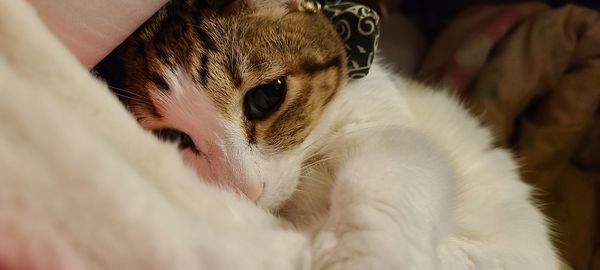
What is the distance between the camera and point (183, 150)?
29.7 inches

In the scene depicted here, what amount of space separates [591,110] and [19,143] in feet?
3.96

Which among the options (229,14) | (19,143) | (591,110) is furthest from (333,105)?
(591,110)

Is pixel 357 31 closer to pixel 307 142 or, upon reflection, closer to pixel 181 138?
pixel 307 142

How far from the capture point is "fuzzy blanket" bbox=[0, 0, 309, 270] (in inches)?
17.2

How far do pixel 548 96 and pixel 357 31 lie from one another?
0.66 m

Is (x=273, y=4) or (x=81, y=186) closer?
(x=81, y=186)

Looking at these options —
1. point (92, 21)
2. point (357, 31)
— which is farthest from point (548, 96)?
point (92, 21)

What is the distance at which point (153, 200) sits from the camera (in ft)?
1.63

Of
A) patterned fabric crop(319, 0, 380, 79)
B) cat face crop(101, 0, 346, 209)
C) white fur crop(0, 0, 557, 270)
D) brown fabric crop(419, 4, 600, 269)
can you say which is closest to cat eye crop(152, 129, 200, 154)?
cat face crop(101, 0, 346, 209)

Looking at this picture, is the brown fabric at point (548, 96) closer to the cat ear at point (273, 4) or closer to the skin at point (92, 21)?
the cat ear at point (273, 4)

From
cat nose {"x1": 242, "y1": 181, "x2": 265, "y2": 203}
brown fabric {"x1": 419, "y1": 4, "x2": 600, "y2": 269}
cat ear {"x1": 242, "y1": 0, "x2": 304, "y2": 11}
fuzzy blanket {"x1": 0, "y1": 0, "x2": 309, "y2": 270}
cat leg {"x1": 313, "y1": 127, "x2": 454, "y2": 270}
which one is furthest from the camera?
brown fabric {"x1": 419, "y1": 4, "x2": 600, "y2": 269}

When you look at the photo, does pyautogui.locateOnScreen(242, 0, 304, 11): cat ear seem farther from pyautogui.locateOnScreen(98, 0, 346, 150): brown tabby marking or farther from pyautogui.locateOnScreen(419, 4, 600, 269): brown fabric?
pyautogui.locateOnScreen(419, 4, 600, 269): brown fabric

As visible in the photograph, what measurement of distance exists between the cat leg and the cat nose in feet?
0.29

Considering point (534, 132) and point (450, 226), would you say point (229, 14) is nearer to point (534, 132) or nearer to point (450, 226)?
point (450, 226)
